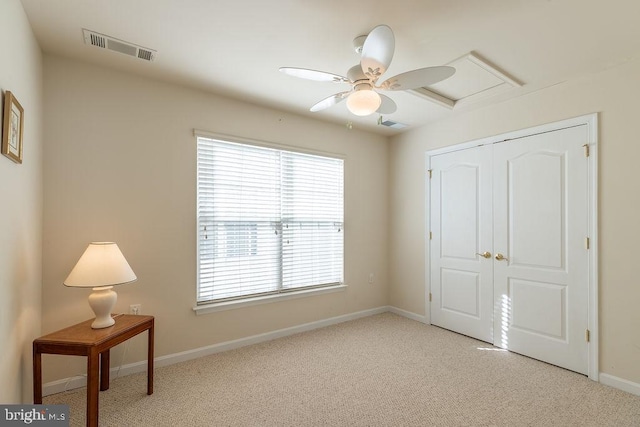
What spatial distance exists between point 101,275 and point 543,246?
3.67 meters

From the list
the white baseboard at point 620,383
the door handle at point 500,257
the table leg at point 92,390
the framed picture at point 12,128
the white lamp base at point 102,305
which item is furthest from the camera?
the door handle at point 500,257

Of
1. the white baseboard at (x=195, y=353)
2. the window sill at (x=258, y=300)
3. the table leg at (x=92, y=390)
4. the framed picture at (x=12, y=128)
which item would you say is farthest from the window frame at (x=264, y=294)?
the framed picture at (x=12, y=128)

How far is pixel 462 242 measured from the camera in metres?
3.68

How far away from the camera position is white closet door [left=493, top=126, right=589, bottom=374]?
2.74 meters

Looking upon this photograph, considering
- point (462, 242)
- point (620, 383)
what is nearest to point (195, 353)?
point (462, 242)

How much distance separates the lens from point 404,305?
4379mm

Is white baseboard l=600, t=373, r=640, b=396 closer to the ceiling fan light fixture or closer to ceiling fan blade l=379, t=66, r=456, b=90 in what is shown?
ceiling fan blade l=379, t=66, r=456, b=90

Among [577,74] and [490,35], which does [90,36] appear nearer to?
[490,35]

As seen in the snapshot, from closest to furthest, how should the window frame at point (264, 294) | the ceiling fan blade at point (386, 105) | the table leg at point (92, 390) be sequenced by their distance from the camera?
1. the table leg at point (92, 390)
2. the ceiling fan blade at point (386, 105)
3. the window frame at point (264, 294)

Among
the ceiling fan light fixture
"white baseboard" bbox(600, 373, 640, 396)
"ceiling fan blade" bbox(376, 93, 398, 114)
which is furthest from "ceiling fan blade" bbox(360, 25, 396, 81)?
"white baseboard" bbox(600, 373, 640, 396)

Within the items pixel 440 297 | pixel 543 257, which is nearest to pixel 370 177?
pixel 440 297

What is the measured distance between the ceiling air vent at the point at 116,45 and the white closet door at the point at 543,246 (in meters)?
3.37

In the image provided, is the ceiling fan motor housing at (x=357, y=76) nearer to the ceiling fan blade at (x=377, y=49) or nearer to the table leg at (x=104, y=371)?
the ceiling fan blade at (x=377, y=49)

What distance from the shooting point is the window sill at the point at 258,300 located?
305cm
